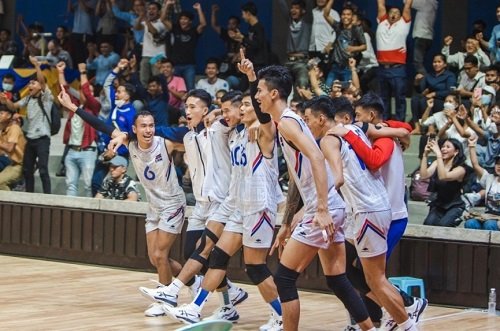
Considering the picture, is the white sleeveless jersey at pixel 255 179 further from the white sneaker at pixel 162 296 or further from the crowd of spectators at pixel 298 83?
the crowd of spectators at pixel 298 83

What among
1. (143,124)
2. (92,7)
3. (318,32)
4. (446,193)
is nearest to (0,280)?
(143,124)

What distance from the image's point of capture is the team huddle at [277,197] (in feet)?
27.2

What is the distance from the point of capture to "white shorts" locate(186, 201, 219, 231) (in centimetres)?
1032

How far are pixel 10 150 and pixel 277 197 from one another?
23.5 feet

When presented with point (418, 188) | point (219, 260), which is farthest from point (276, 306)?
point (418, 188)

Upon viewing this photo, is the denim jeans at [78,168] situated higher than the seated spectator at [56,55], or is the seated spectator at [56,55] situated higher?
the seated spectator at [56,55]

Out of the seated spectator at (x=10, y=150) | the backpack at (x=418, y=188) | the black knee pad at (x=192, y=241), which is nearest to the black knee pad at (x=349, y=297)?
the black knee pad at (x=192, y=241)

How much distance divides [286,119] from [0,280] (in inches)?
212

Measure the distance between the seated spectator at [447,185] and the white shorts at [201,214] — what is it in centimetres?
307

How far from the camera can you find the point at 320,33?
57.1 feet

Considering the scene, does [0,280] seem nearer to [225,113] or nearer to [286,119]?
[225,113]

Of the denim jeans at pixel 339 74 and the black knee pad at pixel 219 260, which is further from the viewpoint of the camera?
the denim jeans at pixel 339 74

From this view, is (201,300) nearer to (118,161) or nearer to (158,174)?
(158,174)

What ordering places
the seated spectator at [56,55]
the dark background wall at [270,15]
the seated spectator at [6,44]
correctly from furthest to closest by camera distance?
the seated spectator at [6,44], the seated spectator at [56,55], the dark background wall at [270,15]
